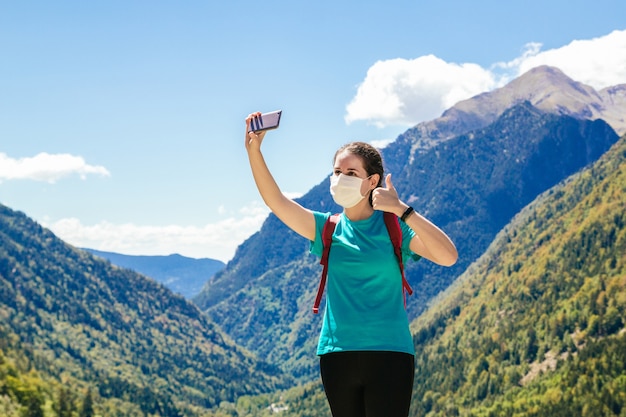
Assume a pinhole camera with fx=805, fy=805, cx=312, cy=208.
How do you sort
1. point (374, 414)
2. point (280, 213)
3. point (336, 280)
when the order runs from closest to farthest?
1. point (374, 414)
2. point (336, 280)
3. point (280, 213)

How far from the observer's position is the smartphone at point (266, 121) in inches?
318

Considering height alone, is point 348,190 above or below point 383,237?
above

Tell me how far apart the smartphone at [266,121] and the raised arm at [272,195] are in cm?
5

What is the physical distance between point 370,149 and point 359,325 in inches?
71.4

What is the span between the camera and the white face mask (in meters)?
7.98

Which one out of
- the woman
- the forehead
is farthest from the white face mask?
the forehead


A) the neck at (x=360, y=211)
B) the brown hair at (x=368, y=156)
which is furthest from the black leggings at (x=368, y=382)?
the brown hair at (x=368, y=156)

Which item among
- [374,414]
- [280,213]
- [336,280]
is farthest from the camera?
[280,213]

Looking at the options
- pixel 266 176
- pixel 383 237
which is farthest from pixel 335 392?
pixel 266 176

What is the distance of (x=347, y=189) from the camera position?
7965 millimetres

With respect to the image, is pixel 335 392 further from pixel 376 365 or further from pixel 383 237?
pixel 383 237

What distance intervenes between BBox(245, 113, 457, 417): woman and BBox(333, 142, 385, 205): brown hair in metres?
0.01

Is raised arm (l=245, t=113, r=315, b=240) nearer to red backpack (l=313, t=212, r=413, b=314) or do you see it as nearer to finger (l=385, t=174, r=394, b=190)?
red backpack (l=313, t=212, r=413, b=314)

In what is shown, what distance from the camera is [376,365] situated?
7.48 meters
